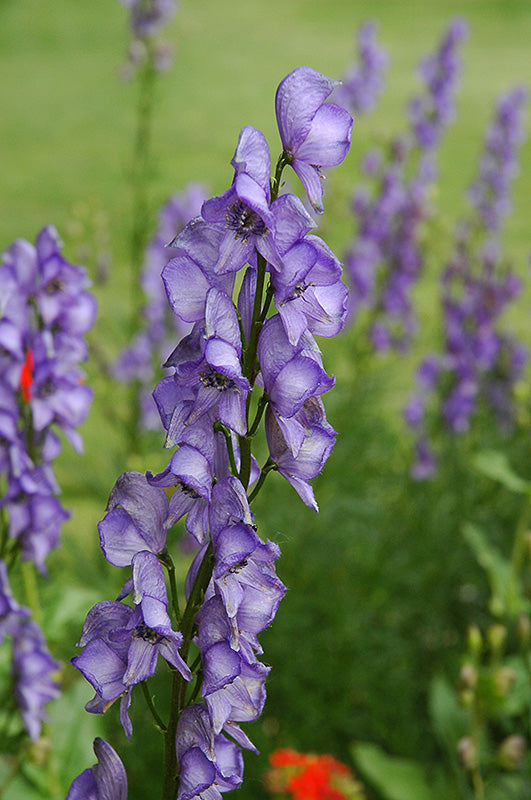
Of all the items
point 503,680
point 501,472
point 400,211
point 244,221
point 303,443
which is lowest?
point 503,680

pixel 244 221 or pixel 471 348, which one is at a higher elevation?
pixel 244 221

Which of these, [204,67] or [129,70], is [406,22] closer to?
[204,67]

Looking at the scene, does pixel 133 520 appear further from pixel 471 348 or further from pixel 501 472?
pixel 471 348

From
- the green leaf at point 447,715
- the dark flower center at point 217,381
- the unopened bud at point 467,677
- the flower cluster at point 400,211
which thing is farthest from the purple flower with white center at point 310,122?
the flower cluster at point 400,211

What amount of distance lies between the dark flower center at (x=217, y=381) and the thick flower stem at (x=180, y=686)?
9 cm

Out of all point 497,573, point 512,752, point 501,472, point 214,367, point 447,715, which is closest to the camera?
point 214,367

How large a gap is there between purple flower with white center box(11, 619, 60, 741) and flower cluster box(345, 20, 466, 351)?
1.34 meters

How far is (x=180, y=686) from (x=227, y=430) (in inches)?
6.1

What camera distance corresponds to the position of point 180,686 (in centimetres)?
49

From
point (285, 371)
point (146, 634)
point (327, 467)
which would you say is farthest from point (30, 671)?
point (327, 467)

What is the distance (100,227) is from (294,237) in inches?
53.8

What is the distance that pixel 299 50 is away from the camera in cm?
576

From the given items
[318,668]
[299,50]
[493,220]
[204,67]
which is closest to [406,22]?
[299,50]

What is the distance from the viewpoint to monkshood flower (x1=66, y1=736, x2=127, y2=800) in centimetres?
49
